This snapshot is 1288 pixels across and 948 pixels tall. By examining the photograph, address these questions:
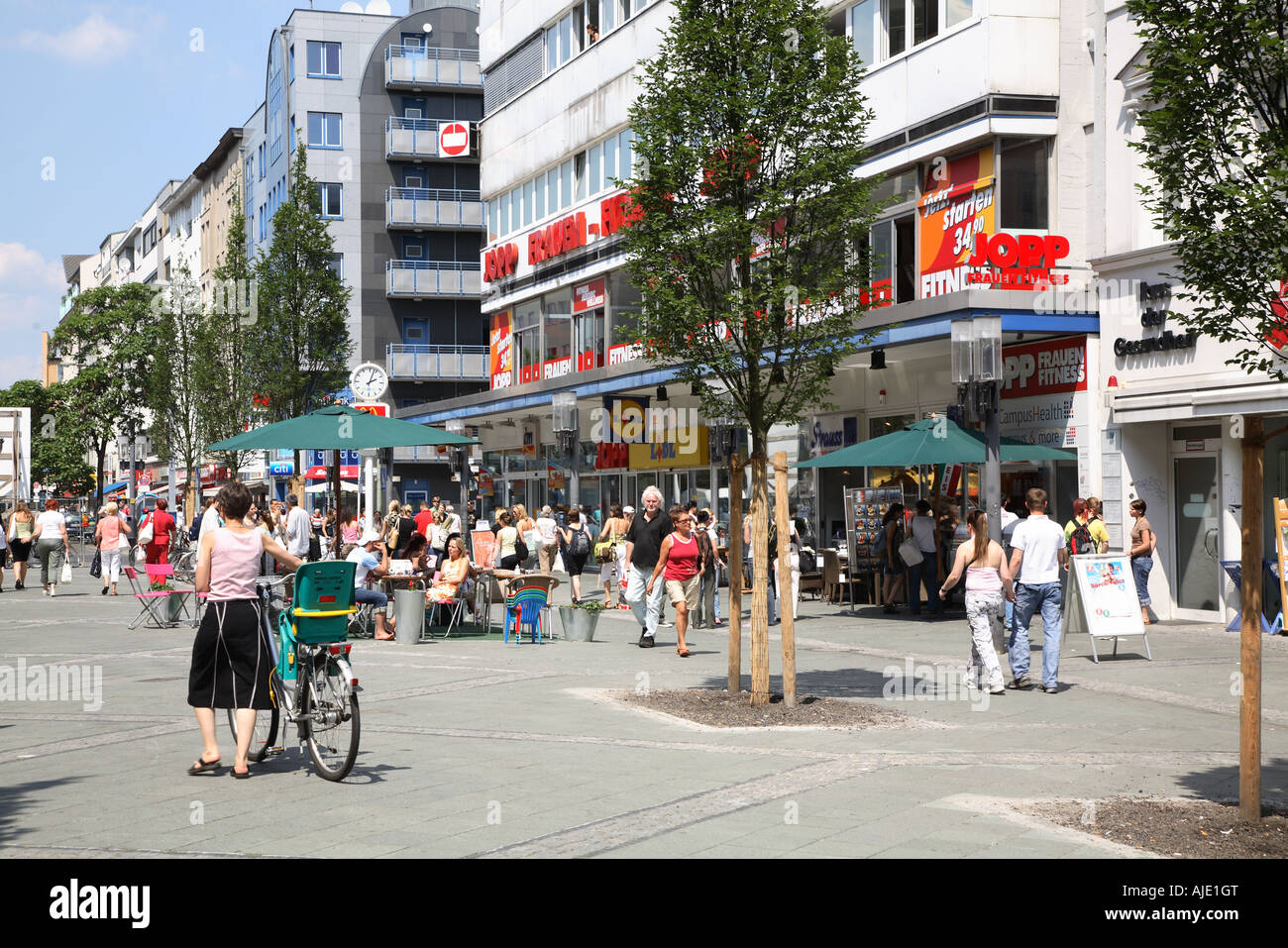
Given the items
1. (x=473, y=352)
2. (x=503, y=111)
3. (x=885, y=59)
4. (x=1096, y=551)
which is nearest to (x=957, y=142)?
(x=885, y=59)

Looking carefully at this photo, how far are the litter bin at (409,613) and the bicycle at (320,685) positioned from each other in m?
8.76

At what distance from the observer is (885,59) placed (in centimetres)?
2439

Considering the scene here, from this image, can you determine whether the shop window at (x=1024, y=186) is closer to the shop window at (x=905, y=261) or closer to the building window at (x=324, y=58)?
the shop window at (x=905, y=261)

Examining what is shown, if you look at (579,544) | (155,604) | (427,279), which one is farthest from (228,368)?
(155,604)

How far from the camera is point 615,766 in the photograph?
29.6ft

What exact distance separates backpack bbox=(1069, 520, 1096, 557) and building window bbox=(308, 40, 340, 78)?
49.9 m

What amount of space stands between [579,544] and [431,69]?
40.9m

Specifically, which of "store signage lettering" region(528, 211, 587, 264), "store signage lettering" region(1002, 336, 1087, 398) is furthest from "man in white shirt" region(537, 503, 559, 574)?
"store signage lettering" region(1002, 336, 1087, 398)

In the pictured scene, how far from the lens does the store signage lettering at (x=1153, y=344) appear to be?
63.1 ft

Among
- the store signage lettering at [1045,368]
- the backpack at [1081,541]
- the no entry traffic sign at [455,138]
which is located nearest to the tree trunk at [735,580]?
the backpack at [1081,541]

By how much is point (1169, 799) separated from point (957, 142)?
16.3 meters

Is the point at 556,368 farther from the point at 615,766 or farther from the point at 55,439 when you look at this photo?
the point at 55,439

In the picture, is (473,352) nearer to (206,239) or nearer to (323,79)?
(323,79)

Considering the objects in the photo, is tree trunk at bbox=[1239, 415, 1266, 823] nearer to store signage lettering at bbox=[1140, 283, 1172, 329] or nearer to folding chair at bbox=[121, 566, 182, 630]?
store signage lettering at bbox=[1140, 283, 1172, 329]
